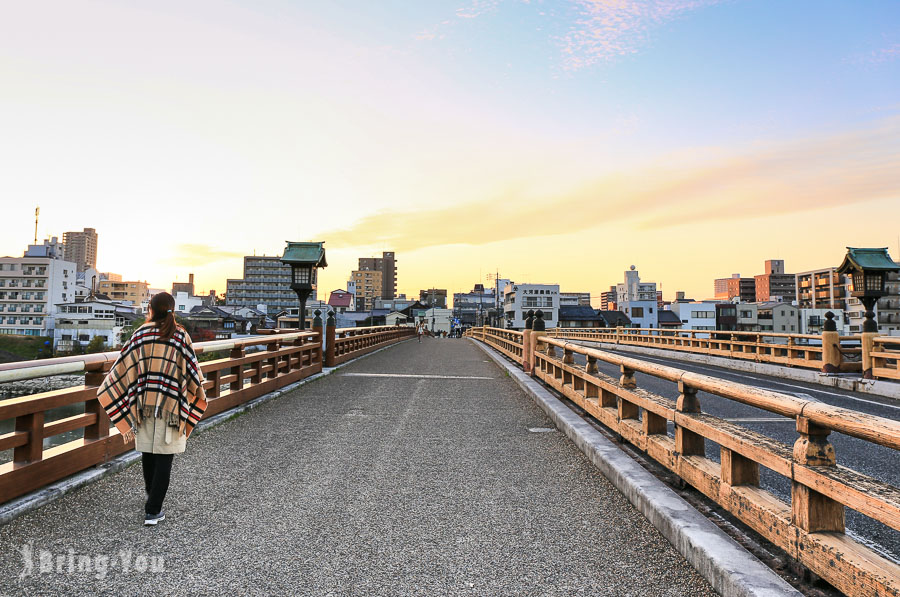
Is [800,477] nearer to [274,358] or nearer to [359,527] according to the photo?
[359,527]

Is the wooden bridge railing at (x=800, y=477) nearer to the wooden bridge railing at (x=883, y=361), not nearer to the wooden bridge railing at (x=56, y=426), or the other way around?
the wooden bridge railing at (x=56, y=426)

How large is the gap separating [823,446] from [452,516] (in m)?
2.65

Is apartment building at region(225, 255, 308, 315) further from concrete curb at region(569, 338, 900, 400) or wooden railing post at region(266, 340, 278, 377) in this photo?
wooden railing post at region(266, 340, 278, 377)

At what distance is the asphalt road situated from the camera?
154 inches

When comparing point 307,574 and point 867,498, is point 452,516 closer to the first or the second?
point 307,574

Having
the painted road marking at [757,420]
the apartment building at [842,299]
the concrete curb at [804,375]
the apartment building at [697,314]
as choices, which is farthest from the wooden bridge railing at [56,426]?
the apartment building at [697,314]

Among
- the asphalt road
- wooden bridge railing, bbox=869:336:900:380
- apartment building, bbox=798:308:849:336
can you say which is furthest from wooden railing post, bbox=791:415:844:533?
apartment building, bbox=798:308:849:336

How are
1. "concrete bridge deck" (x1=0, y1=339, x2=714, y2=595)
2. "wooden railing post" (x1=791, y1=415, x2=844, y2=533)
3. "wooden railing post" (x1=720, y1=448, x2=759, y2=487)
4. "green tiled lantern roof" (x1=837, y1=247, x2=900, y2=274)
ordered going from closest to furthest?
"wooden railing post" (x1=791, y1=415, x2=844, y2=533), "concrete bridge deck" (x1=0, y1=339, x2=714, y2=595), "wooden railing post" (x1=720, y1=448, x2=759, y2=487), "green tiled lantern roof" (x1=837, y1=247, x2=900, y2=274)

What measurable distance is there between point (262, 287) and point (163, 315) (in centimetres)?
13868

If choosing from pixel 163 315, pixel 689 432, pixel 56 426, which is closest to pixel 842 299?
pixel 689 432

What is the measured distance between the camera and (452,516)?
420 centimetres

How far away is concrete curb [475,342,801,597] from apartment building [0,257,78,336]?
330 feet

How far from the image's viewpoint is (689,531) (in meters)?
3.43

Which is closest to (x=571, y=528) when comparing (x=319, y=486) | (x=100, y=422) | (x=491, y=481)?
(x=491, y=481)
